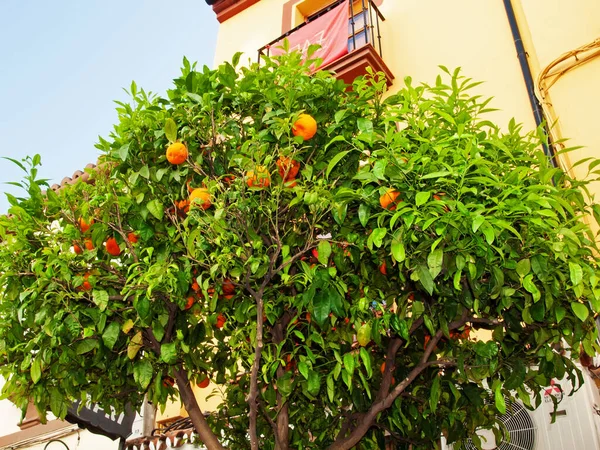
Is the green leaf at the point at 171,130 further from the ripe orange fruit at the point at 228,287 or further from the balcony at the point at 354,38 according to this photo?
the balcony at the point at 354,38

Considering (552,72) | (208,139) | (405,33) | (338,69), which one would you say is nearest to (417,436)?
(208,139)

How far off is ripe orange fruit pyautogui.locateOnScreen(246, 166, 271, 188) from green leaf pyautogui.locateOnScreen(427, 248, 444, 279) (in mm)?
951

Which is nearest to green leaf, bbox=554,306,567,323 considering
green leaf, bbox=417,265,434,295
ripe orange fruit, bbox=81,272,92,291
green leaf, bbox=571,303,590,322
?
green leaf, bbox=571,303,590,322

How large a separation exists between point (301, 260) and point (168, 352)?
84 centimetres

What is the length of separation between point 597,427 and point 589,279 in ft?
6.49

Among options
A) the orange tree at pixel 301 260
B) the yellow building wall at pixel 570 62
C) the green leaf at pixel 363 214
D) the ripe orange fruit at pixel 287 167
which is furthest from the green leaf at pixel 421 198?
the yellow building wall at pixel 570 62

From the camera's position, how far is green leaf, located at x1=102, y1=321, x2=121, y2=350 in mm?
3320

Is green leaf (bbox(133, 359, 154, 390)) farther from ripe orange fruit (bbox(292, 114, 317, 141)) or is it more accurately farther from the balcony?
the balcony

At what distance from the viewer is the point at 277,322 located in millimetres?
3678

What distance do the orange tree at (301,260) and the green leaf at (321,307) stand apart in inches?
1.2

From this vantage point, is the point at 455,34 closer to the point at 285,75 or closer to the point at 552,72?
the point at 552,72

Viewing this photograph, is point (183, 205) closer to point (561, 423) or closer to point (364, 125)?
point (364, 125)

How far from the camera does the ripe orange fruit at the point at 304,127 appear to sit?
344 cm

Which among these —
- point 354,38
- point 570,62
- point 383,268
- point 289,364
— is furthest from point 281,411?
point 354,38
